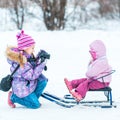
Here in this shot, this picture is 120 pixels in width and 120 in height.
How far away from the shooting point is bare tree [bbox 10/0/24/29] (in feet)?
55.7

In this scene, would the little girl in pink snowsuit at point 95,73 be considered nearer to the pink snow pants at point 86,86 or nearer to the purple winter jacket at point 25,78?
the pink snow pants at point 86,86

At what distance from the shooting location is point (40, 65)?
666 centimetres

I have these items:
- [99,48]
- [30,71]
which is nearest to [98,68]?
[99,48]

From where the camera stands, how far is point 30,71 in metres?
6.62

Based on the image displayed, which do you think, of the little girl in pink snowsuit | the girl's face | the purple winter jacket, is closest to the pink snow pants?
the little girl in pink snowsuit

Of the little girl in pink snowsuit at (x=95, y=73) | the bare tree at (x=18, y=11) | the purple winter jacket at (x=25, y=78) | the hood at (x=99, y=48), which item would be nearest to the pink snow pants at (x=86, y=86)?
the little girl in pink snowsuit at (x=95, y=73)

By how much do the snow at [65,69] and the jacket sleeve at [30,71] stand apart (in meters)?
0.40

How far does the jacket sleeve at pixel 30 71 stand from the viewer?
6621mm

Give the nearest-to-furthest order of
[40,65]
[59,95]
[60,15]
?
[40,65] → [59,95] → [60,15]

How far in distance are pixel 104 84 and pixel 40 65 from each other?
32.6 inches

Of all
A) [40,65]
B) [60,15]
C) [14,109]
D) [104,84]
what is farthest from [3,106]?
[60,15]

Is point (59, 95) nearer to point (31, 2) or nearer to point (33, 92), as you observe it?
point (33, 92)

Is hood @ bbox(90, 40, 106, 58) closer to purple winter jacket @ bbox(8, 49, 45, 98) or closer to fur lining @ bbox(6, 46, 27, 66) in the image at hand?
purple winter jacket @ bbox(8, 49, 45, 98)

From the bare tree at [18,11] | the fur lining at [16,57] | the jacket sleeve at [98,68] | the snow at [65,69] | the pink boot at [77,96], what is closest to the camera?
the snow at [65,69]
